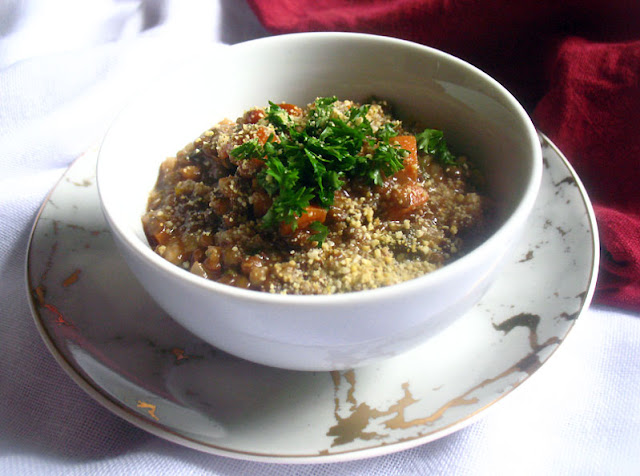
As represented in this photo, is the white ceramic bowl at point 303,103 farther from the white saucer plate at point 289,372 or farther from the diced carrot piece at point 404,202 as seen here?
the diced carrot piece at point 404,202

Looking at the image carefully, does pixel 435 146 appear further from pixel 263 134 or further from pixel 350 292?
pixel 350 292

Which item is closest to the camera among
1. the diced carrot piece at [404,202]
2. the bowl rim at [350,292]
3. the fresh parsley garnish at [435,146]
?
the bowl rim at [350,292]

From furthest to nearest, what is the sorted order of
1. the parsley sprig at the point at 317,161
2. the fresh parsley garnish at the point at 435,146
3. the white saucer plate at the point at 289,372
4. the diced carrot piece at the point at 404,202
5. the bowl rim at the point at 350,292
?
the fresh parsley garnish at the point at 435,146, the diced carrot piece at the point at 404,202, the parsley sprig at the point at 317,161, the white saucer plate at the point at 289,372, the bowl rim at the point at 350,292

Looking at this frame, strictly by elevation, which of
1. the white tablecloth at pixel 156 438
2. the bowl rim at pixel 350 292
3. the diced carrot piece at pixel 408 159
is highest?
the bowl rim at pixel 350 292

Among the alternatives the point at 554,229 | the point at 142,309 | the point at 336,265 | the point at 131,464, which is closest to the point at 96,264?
the point at 142,309

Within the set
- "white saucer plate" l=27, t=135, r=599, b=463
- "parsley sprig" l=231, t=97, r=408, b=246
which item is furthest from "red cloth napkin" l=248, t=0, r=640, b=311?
"parsley sprig" l=231, t=97, r=408, b=246

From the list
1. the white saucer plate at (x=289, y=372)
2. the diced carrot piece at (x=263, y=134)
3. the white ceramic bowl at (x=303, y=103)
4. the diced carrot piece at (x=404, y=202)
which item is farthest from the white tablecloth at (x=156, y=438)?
the diced carrot piece at (x=263, y=134)

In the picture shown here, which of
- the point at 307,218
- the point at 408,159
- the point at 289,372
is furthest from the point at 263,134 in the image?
the point at 289,372
